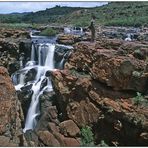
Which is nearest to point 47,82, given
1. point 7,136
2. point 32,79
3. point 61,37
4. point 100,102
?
point 32,79

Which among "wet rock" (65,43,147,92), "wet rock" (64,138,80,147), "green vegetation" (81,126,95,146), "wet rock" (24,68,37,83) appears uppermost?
"wet rock" (65,43,147,92)

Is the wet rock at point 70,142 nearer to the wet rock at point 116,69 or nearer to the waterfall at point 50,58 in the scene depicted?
the wet rock at point 116,69

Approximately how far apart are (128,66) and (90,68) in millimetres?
2575

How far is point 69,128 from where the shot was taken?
13.8 m

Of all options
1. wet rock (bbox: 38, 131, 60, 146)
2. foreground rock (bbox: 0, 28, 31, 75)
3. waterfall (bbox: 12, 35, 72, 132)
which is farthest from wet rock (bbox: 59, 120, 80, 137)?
foreground rock (bbox: 0, 28, 31, 75)

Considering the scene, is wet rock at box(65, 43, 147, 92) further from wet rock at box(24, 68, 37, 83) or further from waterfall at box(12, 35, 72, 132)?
wet rock at box(24, 68, 37, 83)

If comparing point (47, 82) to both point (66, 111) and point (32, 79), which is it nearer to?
point (32, 79)

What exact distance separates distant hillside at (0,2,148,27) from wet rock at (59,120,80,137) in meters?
24.7

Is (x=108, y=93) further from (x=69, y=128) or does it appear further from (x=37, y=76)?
(x=37, y=76)

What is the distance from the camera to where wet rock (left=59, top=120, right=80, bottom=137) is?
1359 cm

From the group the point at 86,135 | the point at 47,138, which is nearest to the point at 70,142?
the point at 86,135

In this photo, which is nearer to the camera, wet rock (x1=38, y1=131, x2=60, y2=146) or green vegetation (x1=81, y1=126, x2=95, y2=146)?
green vegetation (x1=81, y1=126, x2=95, y2=146)

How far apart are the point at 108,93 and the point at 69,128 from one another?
190 cm

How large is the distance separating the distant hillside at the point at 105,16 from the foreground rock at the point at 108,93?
23.0 meters
